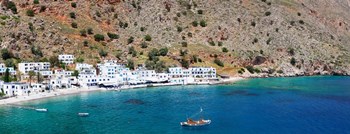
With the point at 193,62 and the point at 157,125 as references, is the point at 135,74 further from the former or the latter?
the point at 157,125

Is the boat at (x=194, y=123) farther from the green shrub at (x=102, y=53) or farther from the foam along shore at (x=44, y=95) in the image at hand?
the green shrub at (x=102, y=53)

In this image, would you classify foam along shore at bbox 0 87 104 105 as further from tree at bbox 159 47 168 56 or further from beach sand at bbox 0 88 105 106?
tree at bbox 159 47 168 56

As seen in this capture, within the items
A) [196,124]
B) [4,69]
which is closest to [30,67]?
[4,69]

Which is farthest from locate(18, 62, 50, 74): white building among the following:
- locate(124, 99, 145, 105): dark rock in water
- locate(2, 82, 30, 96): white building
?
locate(124, 99, 145, 105): dark rock in water

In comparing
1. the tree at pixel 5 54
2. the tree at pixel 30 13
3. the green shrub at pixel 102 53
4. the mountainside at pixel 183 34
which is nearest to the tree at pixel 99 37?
the mountainside at pixel 183 34

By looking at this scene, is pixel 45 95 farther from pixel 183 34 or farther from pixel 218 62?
pixel 183 34

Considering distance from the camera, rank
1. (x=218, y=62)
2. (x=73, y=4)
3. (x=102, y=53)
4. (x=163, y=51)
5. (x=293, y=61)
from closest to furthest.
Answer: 1. (x=102, y=53)
2. (x=163, y=51)
3. (x=218, y=62)
4. (x=73, y=4)
5. (x=293, y=61)

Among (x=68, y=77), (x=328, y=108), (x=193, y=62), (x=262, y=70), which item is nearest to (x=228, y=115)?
(x=328, y=108)
